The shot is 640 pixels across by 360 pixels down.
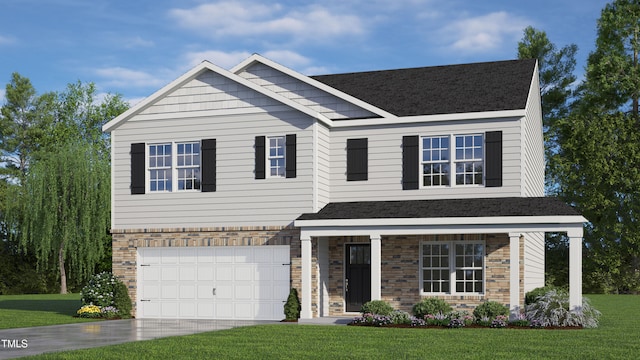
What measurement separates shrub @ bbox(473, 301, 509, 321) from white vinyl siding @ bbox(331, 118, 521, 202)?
390 centimetres

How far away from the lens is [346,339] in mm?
18250

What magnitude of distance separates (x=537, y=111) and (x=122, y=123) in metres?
15.1

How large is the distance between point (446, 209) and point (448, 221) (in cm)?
85

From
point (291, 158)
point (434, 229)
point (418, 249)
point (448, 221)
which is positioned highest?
point (291, 158)

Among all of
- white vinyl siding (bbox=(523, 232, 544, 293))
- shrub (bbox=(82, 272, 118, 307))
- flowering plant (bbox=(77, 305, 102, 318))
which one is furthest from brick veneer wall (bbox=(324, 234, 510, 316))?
flowering plant (bbox=(77, 305, 102, 318))

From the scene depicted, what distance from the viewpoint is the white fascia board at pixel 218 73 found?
25.5 meters

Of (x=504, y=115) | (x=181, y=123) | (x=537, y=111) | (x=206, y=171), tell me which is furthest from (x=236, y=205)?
(x=537, y=111)

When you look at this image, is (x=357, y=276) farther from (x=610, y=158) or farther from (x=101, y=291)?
(x=610, y=158)

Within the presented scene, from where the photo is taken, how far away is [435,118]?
25406mm

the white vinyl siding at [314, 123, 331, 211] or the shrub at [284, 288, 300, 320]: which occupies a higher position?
the white vinyl siding at [314, 123, 331, 211]

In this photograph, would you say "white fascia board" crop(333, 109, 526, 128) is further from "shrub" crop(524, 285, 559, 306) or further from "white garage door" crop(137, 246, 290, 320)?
Result: "shrub" crop(524, 285, 559, 306)

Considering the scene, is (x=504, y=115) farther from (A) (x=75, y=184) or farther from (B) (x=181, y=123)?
(A) (x=75, y=184)

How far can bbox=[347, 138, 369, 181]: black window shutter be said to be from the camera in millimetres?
26250

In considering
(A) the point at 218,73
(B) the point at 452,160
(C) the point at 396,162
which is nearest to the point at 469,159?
(B) the point at 452,160
